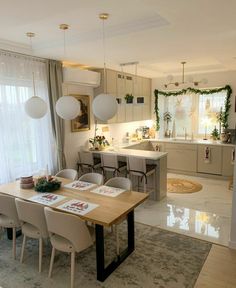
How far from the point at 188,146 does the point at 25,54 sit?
175 inches

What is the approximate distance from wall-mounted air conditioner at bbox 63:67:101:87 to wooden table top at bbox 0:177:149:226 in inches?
86.7

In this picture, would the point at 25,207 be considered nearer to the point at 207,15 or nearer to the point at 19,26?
the point at 19,26

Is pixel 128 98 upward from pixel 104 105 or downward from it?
upward

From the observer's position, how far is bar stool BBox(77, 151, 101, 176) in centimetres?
495

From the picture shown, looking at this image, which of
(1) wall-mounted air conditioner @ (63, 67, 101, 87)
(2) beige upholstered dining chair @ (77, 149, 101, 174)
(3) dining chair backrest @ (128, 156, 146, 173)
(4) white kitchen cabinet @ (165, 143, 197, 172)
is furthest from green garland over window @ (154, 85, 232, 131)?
(3) dining chair backrest @ (128, 156, 146, 173)

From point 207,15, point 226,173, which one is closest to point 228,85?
point 226,173

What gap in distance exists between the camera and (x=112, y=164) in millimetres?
4746

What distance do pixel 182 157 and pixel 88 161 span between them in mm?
2772

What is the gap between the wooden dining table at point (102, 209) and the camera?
2406mm

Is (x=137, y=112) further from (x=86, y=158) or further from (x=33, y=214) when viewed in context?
(x=33, y=214)

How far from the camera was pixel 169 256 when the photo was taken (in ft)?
9.55

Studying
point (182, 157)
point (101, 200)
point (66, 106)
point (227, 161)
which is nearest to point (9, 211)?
point (101, 200)

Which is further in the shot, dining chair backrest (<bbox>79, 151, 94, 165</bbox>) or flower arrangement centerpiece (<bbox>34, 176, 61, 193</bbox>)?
dining chair backrest (<bbox>79, 151, 94, 165</bbox>)

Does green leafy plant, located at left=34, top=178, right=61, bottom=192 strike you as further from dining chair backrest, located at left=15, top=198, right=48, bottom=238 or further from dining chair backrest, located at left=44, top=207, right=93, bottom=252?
dining chair backrest, located at left=44, top=207, right=93, bottom=252
